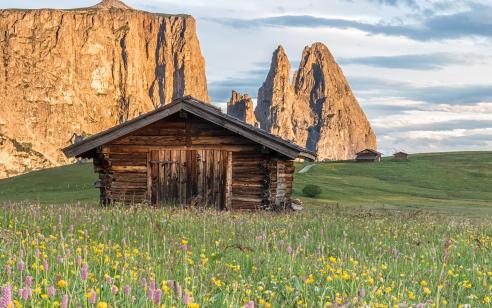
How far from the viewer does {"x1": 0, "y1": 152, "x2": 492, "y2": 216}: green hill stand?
4259 centimetres

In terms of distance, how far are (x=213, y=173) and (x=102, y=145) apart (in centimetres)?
481

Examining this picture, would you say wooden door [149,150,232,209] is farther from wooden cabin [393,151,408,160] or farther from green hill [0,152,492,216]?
wooden cabin [393,151,408,160]

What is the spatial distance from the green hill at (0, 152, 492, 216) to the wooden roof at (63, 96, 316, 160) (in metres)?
12.3

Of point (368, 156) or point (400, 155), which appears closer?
point (368, 156)

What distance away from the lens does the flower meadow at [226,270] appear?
4.97m

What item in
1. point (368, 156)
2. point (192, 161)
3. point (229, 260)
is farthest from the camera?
point (368, 156)

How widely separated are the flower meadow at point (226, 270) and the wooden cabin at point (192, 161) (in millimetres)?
10435

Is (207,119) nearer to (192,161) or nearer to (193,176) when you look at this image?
(192,161)

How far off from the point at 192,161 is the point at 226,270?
18161 mm

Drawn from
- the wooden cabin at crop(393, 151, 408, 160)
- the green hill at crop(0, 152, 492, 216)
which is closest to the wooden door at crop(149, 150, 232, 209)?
the green hill at crop(0, 152, 492, 216)

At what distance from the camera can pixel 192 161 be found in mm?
24859

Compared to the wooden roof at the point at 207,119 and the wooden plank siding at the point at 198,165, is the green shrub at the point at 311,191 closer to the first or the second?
the wooden plank siding at the point at 198,165

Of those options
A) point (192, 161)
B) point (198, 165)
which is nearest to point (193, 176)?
point (198, 165)

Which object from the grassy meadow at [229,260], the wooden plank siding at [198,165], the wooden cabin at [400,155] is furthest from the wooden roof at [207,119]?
the wooden cabin at [400,155]
